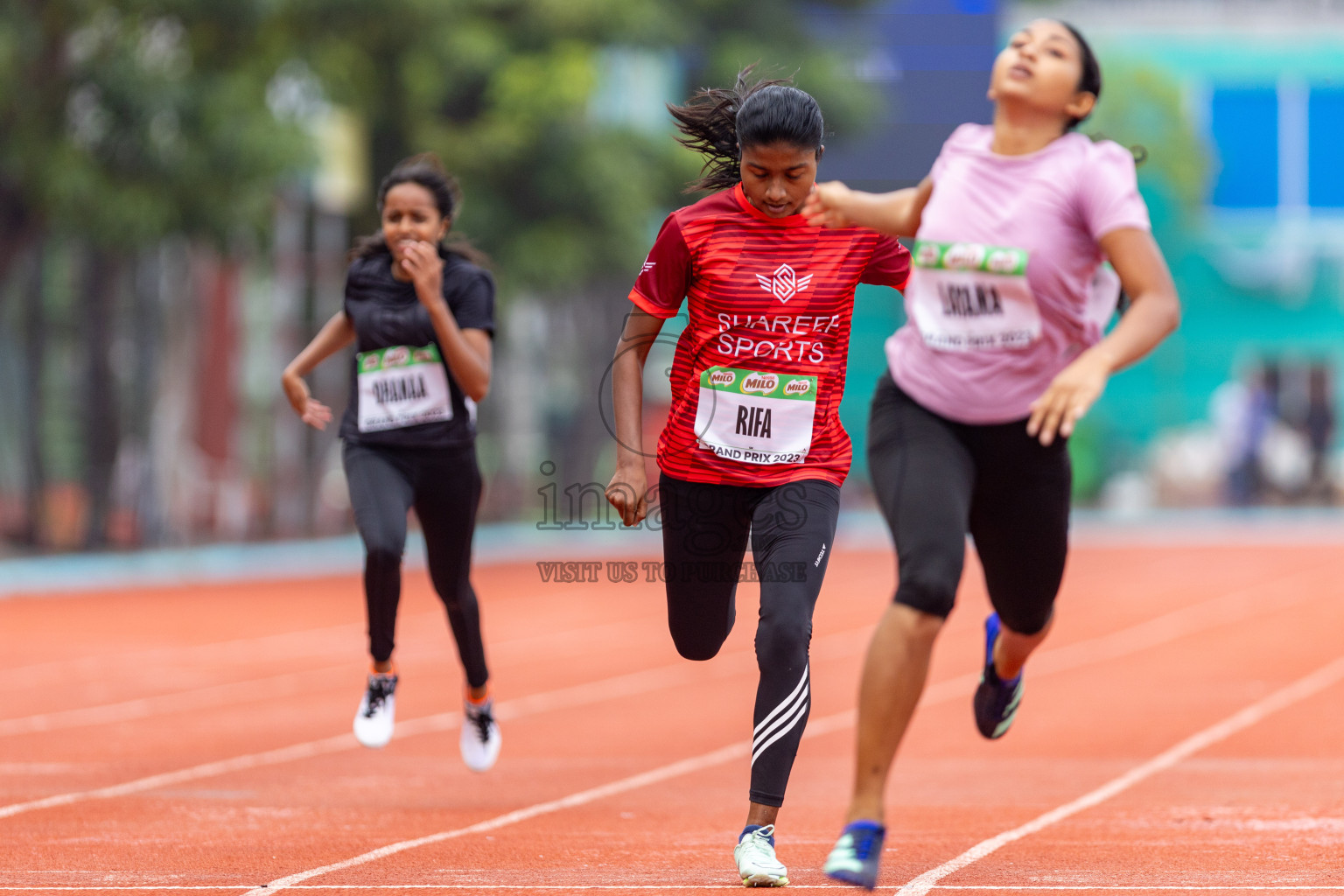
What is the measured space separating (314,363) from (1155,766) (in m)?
3.72

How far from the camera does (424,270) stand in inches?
271

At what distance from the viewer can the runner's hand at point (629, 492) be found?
17.9ft

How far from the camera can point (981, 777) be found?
7988mm

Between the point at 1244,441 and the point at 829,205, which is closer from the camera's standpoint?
the point at 829,205

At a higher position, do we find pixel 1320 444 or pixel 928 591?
pixel 928 591

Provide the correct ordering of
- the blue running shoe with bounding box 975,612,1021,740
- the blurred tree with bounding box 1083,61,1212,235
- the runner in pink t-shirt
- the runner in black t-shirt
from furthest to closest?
1. the blurred tree with bounding box 1083,61,1212,235
2. the runner in black t-shirt
3. the blue running shoe with bounding box 975,612,1021,740
4. the runner in pink t-shirt

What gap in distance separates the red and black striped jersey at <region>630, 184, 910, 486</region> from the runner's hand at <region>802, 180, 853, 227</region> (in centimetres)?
56

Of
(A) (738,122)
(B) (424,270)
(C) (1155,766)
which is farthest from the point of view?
(C) (1155,766)

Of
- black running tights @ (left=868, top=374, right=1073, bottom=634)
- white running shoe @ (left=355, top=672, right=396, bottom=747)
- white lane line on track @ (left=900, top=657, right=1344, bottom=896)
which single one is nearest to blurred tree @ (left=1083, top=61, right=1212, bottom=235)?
white lane line on track @ (left=900, top=657, right=1344, bottom=896)

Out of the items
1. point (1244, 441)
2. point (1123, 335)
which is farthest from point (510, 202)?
point (1123, 335)

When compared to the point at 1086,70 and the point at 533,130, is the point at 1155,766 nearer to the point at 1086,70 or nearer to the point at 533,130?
the point at 1086,70

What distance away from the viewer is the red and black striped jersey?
214 inches

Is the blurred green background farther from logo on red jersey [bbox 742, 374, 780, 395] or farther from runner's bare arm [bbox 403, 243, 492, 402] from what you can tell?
runner's bare arm [bbox 403, 243, 492, 402]

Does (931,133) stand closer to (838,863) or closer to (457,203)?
(457,203)
